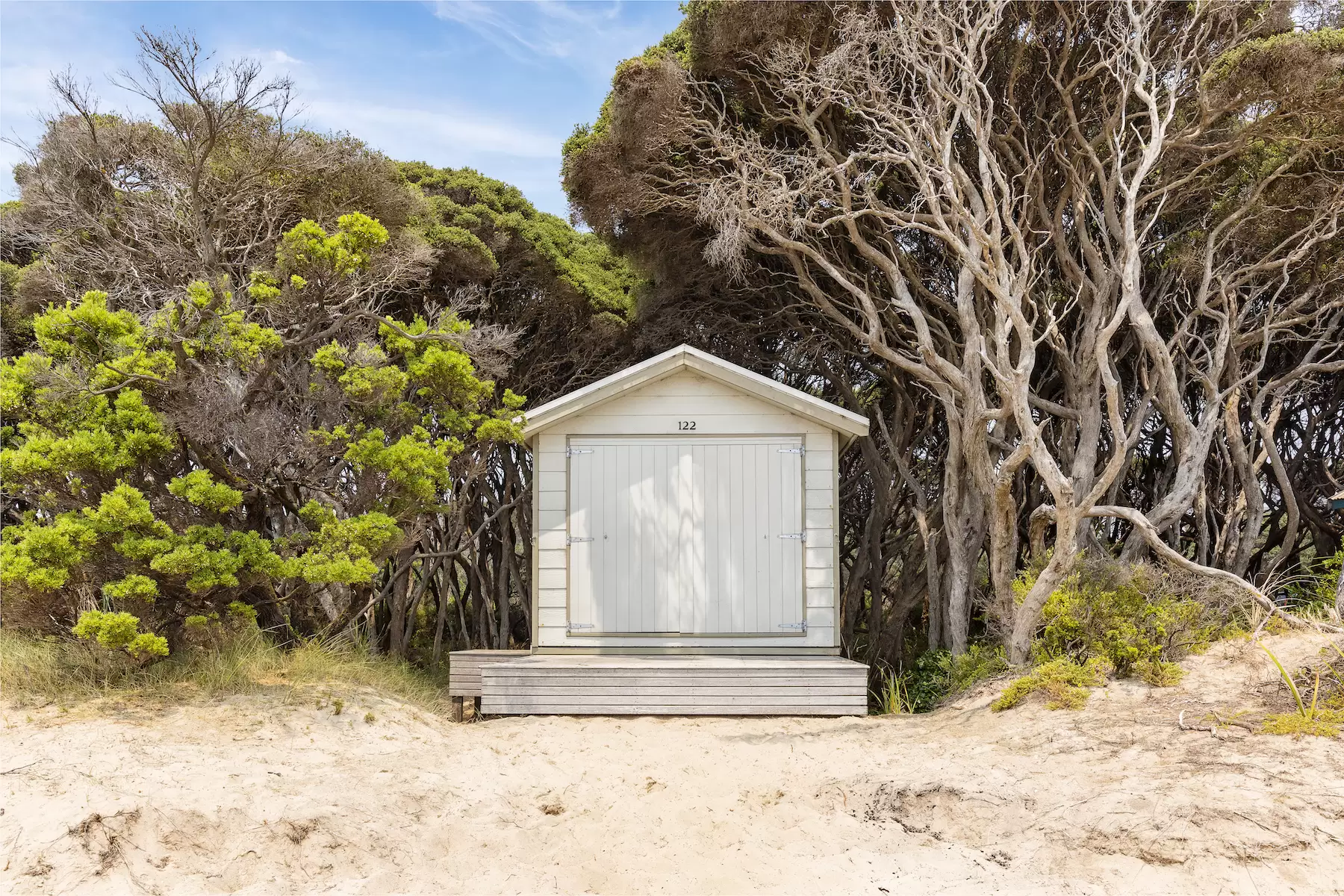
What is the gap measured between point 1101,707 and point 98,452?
8199 mm

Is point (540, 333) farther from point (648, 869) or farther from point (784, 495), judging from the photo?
point (648, 869)

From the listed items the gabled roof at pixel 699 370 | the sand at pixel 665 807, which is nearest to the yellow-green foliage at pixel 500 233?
the gabled roof at pixel 699 370

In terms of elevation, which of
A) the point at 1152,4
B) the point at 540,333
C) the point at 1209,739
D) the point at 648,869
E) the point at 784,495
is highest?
the point at 1152,4

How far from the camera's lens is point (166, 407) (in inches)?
313

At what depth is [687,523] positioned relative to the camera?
929 centimetres

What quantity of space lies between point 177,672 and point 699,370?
17.7 ft

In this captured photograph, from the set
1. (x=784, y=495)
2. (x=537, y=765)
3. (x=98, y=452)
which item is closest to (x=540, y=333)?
(x=784, y=495)

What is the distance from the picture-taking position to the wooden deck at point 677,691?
26.6 feet

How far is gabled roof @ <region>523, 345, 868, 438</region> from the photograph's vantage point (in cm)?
915

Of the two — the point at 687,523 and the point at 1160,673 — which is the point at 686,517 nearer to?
the point at 687,523

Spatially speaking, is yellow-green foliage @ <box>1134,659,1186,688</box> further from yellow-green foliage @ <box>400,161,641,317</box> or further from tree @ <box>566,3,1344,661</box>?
yellow-green foliage @ <box>400,161,641,317</box>

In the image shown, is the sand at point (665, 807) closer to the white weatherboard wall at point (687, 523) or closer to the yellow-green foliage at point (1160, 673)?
the yellow-green foliage at point (1160, 673)

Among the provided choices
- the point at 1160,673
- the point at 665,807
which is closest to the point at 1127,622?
the point at 1160,673

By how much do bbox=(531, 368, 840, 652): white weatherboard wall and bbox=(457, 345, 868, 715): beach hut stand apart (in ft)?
0.04
